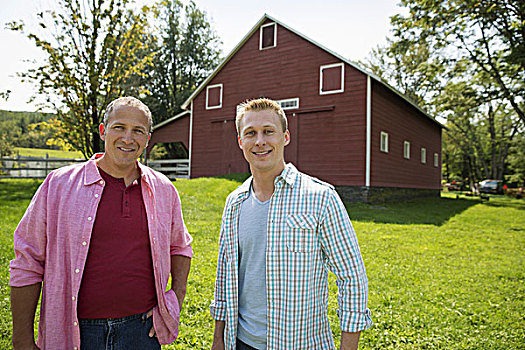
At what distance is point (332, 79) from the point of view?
16.1 meters

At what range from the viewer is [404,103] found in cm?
1981

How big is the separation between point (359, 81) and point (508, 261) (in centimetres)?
986

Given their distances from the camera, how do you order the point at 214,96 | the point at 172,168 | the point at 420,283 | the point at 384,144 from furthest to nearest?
the point at 172,168 < the point at 214,96 < the point at 384,144 < the point at 420,283

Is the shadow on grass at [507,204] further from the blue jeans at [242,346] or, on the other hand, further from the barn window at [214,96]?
the blue jeans at [242,346]


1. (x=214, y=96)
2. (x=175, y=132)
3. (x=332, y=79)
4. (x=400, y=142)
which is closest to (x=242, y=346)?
(x=332, y=79)

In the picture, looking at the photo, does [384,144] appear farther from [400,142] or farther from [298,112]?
[298,112]

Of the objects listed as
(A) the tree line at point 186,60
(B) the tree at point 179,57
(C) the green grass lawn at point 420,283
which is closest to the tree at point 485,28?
(A) the tree line at point 186,60

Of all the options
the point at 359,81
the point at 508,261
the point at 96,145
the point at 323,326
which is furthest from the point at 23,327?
the point at 359,81

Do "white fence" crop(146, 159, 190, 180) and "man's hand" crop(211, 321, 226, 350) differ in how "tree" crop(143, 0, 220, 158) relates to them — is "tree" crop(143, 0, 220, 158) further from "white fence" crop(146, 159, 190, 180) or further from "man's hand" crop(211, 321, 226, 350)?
"man's hand" crop(211, 321, 226, 350)

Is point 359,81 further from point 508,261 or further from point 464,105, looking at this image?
point 464,105

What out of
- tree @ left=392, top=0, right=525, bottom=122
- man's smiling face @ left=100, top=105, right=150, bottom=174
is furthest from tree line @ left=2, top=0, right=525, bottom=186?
man's smiling face @ left=100, top=105, right=150, bottom=174

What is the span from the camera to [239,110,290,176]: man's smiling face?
2.10 m

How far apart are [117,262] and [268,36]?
17.3 m

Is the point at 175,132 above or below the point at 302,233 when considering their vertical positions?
above
